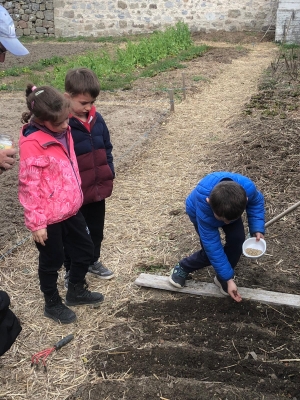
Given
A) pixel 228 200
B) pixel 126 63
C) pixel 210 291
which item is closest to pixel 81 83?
pixel 228 200

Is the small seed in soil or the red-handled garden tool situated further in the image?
the small seed in soil

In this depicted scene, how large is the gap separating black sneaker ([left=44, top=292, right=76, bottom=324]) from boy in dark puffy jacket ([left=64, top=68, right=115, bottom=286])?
12.4 inches

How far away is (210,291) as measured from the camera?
136 inches

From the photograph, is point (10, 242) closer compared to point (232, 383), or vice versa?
point (232, 383)

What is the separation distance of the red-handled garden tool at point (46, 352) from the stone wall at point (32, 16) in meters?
17.3

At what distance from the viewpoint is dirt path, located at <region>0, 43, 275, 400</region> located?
2.88 metres

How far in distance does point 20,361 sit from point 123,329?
0.66m

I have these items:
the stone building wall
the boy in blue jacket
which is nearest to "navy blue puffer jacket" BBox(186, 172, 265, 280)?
the boy in blue jacket

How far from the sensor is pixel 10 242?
4332mm

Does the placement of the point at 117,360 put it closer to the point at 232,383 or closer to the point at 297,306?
the point at 232,383

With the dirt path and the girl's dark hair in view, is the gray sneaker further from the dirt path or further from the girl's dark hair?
the girl's dark hair

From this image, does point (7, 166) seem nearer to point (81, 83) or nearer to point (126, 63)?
point (81, 83)

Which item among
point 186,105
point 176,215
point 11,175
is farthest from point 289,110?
point 11,175

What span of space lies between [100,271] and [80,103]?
1.32 meters
